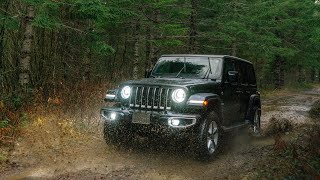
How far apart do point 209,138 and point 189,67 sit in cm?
184

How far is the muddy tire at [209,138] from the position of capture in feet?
23.3

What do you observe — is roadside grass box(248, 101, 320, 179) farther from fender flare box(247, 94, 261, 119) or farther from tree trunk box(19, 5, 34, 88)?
tree trunk box(19, 5, 34, 88)

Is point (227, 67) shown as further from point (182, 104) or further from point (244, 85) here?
point (182, 104)

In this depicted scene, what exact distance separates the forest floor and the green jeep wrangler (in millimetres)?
433

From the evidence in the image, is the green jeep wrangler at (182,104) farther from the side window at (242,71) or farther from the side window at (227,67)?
the side window at (242,71)

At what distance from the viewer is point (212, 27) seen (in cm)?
2334

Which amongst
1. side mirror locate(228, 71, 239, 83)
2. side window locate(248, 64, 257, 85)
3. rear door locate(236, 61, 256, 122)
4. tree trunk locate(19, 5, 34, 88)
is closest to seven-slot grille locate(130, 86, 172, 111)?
side mirror locate(228, 71, 239, 83)

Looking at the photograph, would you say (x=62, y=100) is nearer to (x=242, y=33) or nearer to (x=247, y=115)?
(x=247, y=115)

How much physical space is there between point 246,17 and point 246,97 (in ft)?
42.4

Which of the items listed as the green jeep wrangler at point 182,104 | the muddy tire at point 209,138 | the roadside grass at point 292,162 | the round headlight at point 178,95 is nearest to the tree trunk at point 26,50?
the green jeep wrangler at point 182,104

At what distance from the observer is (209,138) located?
7559 millimetres

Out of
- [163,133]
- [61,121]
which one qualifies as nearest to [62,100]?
[61,121]

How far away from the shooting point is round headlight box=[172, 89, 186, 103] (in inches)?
Answer: 282

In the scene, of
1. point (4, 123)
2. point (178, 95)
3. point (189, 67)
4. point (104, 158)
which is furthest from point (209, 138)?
point (4, 123)
